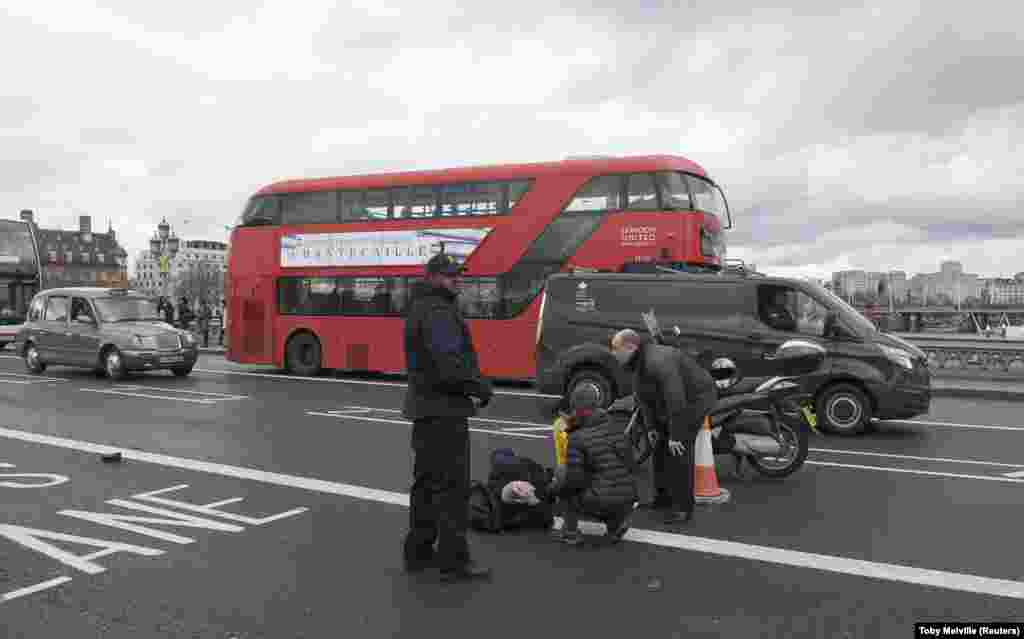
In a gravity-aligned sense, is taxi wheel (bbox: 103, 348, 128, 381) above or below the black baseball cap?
below

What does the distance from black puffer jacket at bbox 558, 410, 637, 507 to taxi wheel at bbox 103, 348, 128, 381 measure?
45.7 feet

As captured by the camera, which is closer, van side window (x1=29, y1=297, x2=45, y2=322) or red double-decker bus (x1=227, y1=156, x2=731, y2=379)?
red double-decker bus (x1=227, y1=156, x2=731, y2=379)

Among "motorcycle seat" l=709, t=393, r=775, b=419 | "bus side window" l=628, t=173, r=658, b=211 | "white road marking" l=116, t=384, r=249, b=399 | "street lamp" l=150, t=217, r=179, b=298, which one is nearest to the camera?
"motorcycle seat" l=709, t=393, r=775, b=419

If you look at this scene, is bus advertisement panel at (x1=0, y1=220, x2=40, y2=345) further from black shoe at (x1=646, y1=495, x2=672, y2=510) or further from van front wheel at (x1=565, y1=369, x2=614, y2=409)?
black shoe at (x1=646, y1=495, x2=672, y2=510)

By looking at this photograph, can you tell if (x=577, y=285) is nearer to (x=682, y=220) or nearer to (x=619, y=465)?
(x=682, y=220)

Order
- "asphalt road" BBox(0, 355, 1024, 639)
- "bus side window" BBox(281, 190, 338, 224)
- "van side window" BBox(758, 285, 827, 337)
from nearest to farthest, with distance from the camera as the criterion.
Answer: "asphalt road" BBox(0, 355, 1024, 639) < "van side window" BBox(758, 285, 827, 337) < "bus side window" BBox(281, 190, 338, 224)

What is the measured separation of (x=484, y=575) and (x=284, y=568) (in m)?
1.25

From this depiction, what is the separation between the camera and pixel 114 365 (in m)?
16.8

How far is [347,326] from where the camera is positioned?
1791 centimetres

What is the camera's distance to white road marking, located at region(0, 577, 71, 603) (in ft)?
14.7

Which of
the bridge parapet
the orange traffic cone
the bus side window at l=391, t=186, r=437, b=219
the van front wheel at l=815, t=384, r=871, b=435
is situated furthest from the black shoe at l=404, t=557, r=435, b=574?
the bridge parapet

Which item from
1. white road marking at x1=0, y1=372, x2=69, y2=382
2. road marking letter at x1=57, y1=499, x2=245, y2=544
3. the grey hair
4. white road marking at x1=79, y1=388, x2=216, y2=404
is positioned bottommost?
road marking letter at x1=57, y1=499, x2=245, y2=544

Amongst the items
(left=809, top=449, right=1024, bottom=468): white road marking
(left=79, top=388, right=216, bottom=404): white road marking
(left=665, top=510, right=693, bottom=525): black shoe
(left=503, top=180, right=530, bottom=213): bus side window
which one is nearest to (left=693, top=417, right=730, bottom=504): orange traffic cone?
(left=665, top=510, right=693, bottom=525): black shoe

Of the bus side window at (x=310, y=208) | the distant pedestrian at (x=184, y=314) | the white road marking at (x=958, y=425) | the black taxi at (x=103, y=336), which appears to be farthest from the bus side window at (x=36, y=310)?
the white road marking at (x=958, y=425)
